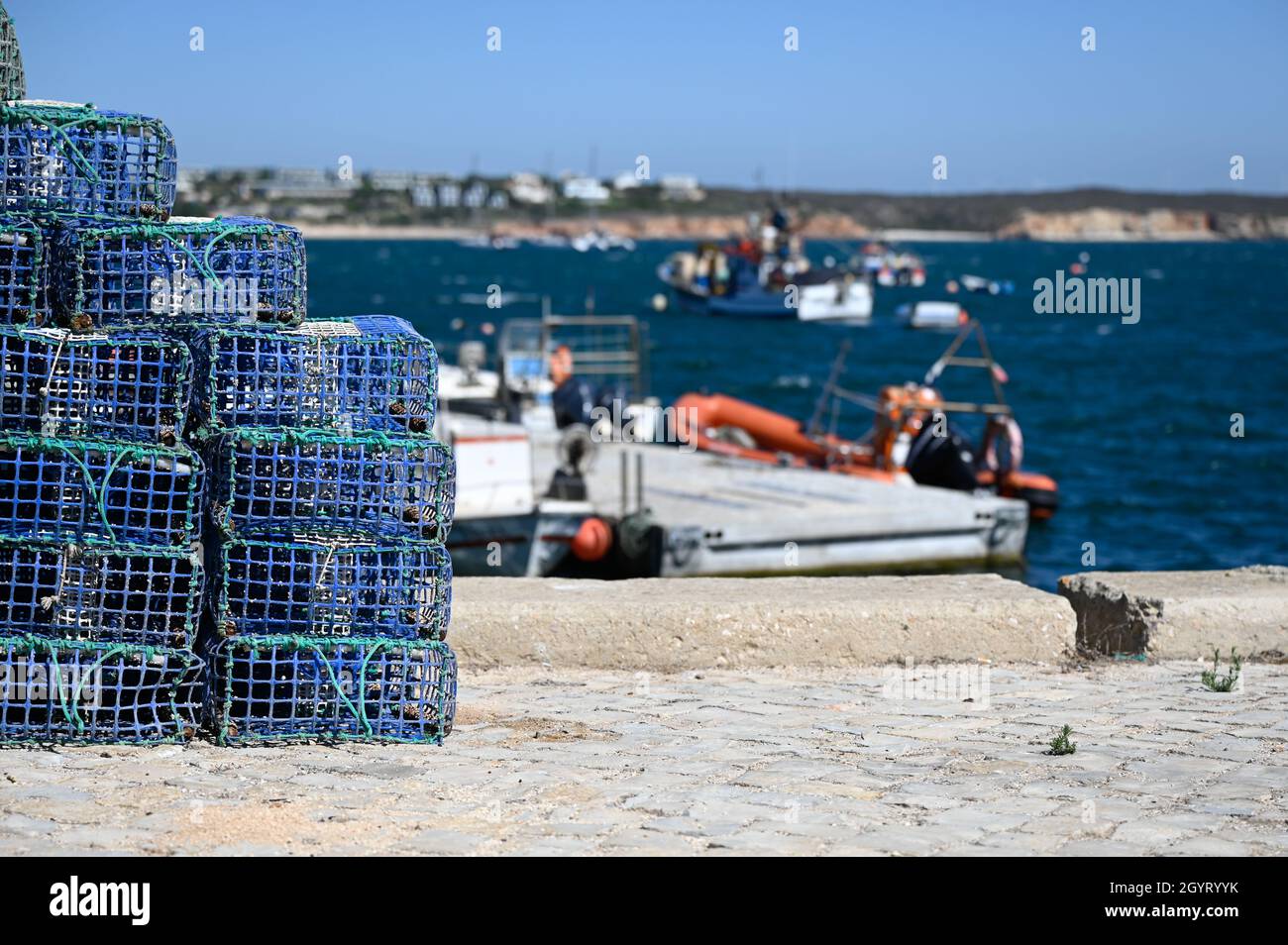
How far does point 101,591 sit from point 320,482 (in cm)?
91

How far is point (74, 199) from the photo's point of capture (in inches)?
253

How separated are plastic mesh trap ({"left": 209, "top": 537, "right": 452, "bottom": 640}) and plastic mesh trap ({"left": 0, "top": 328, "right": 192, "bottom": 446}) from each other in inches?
22.4

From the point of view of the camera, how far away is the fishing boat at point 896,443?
80.8 ft

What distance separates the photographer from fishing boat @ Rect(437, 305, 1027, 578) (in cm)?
1802

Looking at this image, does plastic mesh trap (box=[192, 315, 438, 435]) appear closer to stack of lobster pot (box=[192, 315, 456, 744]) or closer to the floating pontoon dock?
stack of lobster pot (box=[192, 315, 456, 744])

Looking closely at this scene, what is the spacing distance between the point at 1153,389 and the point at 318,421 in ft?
160

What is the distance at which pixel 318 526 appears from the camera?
628cm

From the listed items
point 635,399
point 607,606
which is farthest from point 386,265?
point 607,606

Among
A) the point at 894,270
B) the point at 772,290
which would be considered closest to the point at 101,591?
the point at 772,290

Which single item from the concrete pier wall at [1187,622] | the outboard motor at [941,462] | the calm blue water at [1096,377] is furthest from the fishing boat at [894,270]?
the concrete pier wall at [1187,622]

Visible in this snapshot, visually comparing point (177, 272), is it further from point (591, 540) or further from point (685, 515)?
point (685, 515)

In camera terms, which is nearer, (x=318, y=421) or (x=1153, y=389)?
(x=318, y=421)

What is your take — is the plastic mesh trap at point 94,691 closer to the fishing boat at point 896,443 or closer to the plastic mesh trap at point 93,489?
the plastic mesh trap at point 93,489
